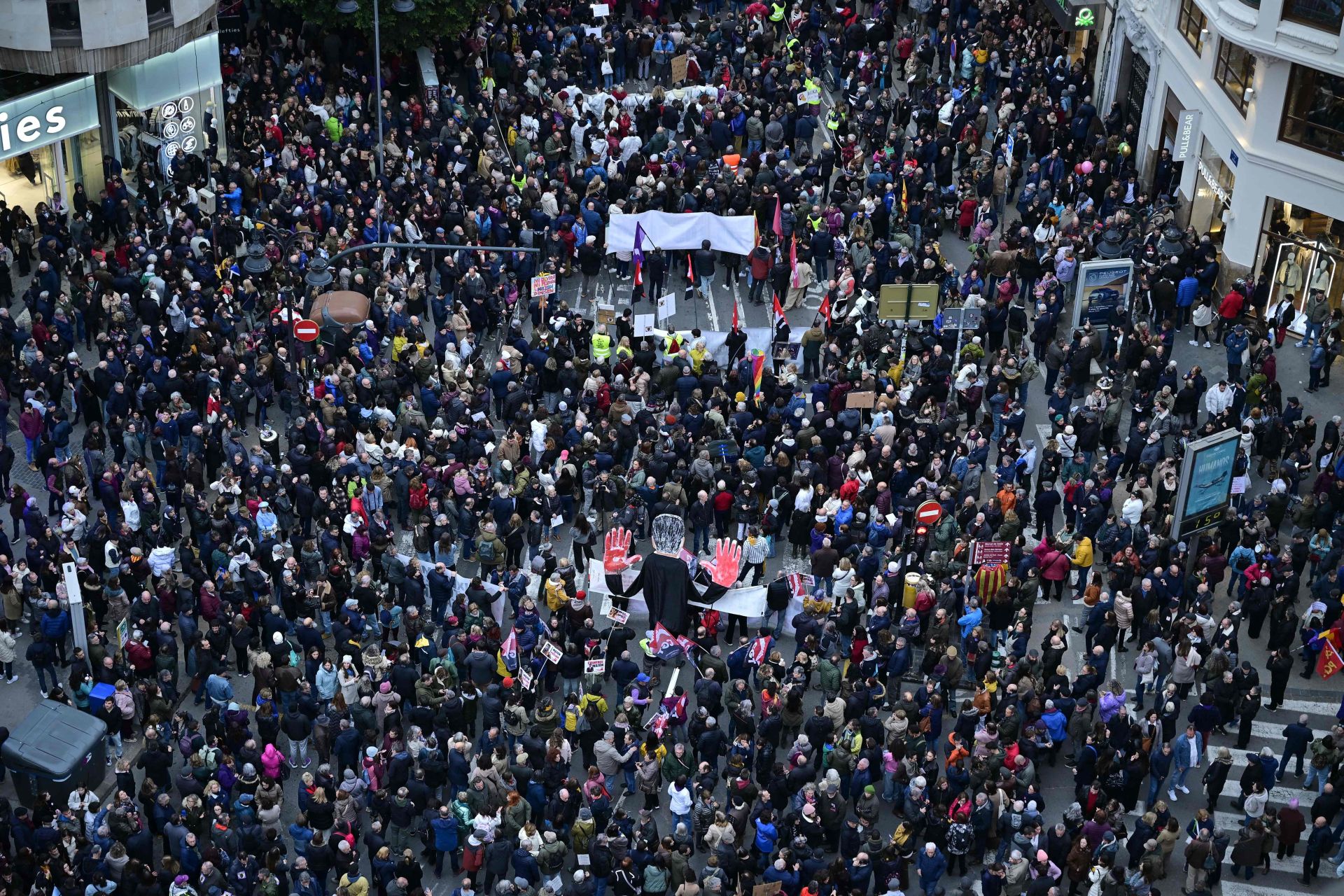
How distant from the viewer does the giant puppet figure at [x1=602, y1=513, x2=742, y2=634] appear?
1300 inches

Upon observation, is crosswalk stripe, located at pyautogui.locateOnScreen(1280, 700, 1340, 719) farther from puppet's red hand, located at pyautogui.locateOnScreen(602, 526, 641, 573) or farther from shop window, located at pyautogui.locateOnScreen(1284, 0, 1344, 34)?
shop window, located at pyautogui.locateOnScreen(1284, 0, 1344, 34)

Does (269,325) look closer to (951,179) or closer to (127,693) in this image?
(127,693)

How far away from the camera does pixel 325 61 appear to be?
52.2 m

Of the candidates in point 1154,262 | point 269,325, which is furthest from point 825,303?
point 269,325

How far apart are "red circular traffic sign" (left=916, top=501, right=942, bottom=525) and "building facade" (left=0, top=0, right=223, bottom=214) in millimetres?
21245

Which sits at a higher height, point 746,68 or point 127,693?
point 746,68

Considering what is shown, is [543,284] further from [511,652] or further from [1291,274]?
[1291,274]

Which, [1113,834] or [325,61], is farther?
[325,61]

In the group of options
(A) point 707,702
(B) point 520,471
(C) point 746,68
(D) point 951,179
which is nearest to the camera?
(A) point 707,702

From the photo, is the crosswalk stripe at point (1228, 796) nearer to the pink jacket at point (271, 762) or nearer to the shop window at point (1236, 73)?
the pink jacket at point (271, 762)

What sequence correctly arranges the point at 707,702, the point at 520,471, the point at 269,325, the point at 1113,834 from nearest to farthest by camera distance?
1. the point at 1113,834
2. the point at 707,702
3. the point at 520,471
4. the point at 269,325

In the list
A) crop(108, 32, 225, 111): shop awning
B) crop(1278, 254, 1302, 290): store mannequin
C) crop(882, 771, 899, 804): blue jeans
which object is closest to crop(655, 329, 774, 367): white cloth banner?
crop(1278, 254, 1302, 290): store mannequin

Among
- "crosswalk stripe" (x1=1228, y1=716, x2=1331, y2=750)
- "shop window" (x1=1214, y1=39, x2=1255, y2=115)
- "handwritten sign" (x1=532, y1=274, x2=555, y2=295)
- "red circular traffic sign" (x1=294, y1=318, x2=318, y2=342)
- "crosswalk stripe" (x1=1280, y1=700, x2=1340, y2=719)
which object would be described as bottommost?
"crosswalk stripe" (x1=1228, y1=716, x2=1331, y2=750)

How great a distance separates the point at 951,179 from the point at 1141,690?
18.4 metres
